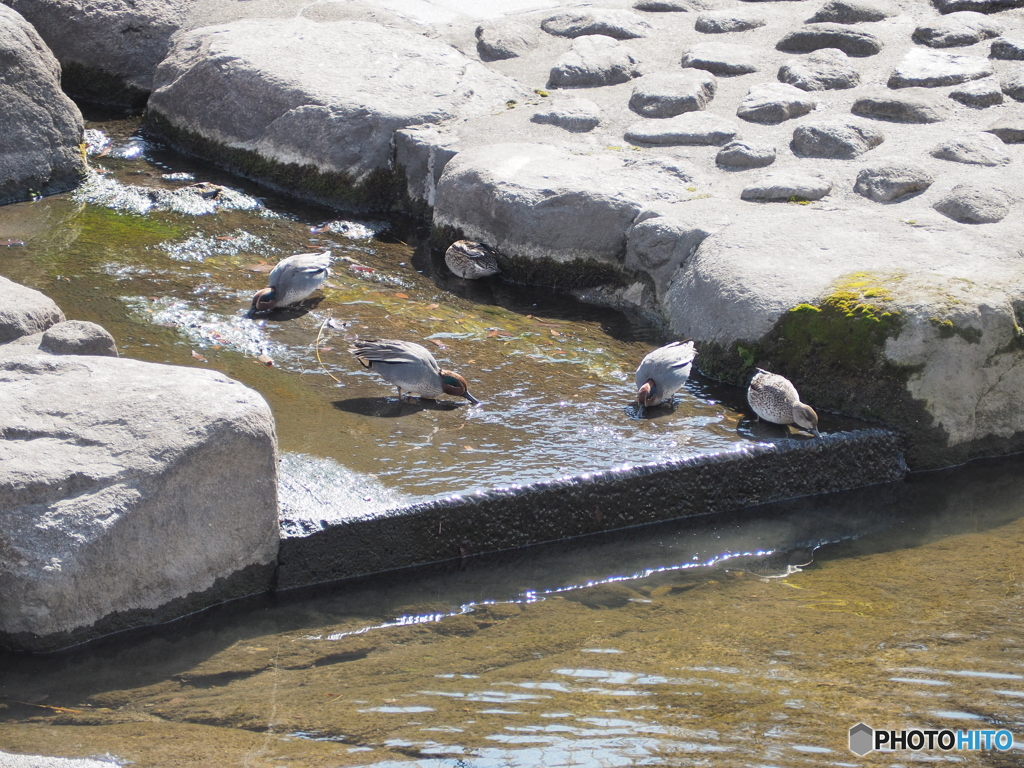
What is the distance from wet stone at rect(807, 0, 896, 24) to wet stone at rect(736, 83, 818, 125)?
169 cm

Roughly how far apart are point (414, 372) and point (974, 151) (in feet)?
14.7

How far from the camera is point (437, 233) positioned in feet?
22.9

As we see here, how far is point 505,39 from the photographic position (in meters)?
9.13

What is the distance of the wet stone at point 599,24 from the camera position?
921cm

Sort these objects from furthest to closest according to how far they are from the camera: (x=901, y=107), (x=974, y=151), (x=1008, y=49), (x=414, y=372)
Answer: (x=1008, y=49)
(x=901, y=107)
(x=974, y=151)
(x=414, y=372)

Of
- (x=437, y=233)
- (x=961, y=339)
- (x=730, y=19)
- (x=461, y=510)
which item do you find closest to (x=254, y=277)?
(x=437, y=233)

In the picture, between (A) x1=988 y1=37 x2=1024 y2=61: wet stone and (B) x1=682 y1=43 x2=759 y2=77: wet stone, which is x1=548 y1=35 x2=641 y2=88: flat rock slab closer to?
(B) x1=682 y1=43 x2=759 y2=77: wet stone

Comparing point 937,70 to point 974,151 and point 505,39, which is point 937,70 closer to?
point 974,151

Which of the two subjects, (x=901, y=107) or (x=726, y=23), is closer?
→ (x=901, y=107)

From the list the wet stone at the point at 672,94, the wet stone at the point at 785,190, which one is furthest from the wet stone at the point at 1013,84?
the wet stone at the point at 785,190

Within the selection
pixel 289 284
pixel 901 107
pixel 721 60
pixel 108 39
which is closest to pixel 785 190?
pixel 901 107

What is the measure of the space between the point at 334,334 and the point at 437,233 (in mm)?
1713

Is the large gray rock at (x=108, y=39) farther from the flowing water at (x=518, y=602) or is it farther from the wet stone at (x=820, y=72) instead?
the wet stone at (x=820, y=72)

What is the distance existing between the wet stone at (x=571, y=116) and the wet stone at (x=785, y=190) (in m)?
1.62
